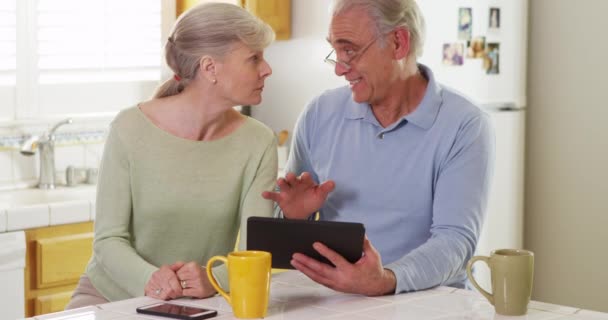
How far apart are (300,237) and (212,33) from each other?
28.7 inches

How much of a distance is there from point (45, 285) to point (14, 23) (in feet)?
3.62

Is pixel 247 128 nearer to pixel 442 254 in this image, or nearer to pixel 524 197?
pixel 442 254

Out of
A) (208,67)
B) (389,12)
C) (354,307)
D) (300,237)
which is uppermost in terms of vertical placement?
(389,12)

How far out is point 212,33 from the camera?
2430 millimetres

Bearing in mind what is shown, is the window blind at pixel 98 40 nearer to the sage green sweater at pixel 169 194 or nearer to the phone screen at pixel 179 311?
the sage green sweater at pixel 169 194

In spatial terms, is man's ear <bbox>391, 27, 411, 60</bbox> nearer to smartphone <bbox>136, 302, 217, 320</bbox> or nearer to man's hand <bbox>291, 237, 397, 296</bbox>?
man's hand <bbox>291, 237, 397, 296</bbox>

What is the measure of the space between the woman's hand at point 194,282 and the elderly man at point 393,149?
354 mm


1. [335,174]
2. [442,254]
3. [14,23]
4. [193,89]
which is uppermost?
[14,23]

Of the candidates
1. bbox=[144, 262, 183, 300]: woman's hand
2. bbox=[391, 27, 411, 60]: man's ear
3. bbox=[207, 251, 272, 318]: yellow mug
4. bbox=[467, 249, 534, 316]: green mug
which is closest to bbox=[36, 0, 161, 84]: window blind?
bbox=[391, 27, 411, 60]: man's ear

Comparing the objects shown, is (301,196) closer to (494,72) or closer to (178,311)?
(178,311)

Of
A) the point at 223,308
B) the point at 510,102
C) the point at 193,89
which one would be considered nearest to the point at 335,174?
the point at 193,89

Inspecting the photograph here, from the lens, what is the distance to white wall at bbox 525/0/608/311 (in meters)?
4.30

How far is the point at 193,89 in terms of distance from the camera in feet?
8.21

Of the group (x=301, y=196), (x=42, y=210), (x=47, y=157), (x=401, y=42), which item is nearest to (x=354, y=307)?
(x=301, y=196)
